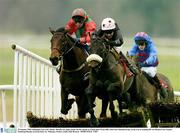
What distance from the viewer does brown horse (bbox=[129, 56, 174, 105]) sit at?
9891 mm

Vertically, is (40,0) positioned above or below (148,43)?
above

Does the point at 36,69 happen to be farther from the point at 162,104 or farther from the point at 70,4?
the point at 70,4

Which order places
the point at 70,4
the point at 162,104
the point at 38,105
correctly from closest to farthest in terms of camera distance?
the point at 162,104
the point at 38,105
the point at 70,4

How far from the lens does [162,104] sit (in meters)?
7.84

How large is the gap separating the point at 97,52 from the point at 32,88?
174 centimetres

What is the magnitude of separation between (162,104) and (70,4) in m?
8.77

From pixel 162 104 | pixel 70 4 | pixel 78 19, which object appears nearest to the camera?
pixel 162 104

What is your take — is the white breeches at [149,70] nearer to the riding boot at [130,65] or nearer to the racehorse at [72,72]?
the riding boot at [130,65]

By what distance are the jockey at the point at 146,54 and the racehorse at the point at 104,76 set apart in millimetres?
1659

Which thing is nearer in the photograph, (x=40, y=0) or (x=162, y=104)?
(x=162, y=104)

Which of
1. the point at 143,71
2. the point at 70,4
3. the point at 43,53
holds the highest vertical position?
the point at 70,4

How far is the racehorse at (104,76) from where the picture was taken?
8.44 meters

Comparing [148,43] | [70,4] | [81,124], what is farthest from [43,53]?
[81,124]

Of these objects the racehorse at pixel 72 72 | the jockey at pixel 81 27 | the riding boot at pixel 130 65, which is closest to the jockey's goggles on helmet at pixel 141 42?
the riding boot at pixel 130 65
